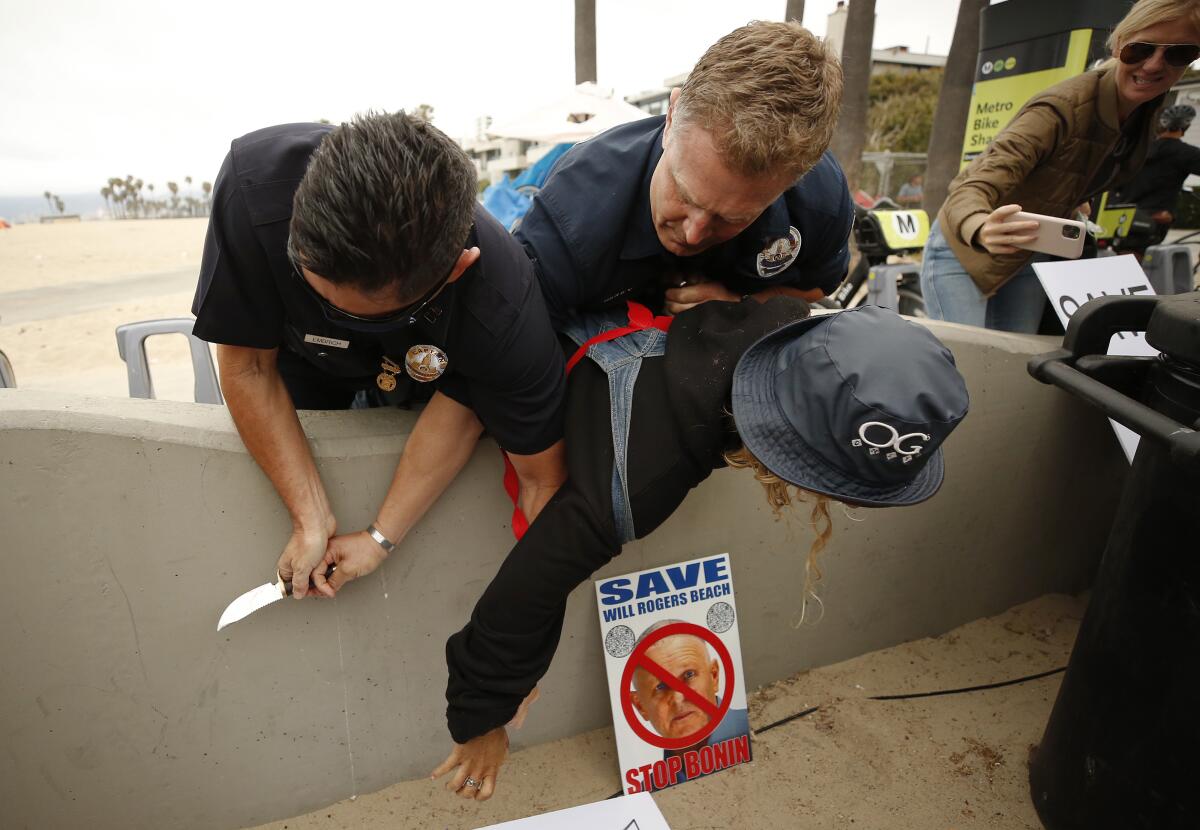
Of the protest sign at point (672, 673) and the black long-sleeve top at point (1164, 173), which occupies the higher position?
the black long-sleeve top at point (1164, 173)

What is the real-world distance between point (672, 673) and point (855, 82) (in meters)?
9.54

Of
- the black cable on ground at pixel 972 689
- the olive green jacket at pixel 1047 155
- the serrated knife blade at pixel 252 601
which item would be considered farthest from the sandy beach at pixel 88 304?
the olive green jacket at pixel 1047 155

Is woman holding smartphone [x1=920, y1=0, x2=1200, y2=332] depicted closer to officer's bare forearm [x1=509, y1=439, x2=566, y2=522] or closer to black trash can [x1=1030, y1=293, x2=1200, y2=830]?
black trash can [x1=1030, y1=293, x2=1200, y2=830]

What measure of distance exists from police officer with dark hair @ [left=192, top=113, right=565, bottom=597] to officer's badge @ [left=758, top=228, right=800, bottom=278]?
60 cm

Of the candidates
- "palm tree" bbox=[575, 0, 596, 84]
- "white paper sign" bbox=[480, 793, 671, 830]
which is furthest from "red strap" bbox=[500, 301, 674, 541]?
"palm tree" bbox=[575, 0, 596, 84]

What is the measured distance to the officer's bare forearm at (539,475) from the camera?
5.09 ft

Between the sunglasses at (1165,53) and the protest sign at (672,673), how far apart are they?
2.12 m

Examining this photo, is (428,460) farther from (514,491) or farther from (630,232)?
(630,232)

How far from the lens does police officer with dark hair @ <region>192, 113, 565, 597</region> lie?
1095mm

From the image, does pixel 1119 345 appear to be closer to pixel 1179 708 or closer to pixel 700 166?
pixel 1179 708

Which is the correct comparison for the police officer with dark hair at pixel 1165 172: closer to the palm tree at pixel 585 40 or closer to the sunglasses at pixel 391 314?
the palm tree at pixel 585 40

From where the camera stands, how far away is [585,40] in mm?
10133

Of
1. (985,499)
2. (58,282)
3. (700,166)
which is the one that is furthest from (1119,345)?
(58,282)

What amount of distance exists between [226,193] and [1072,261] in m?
2.86
